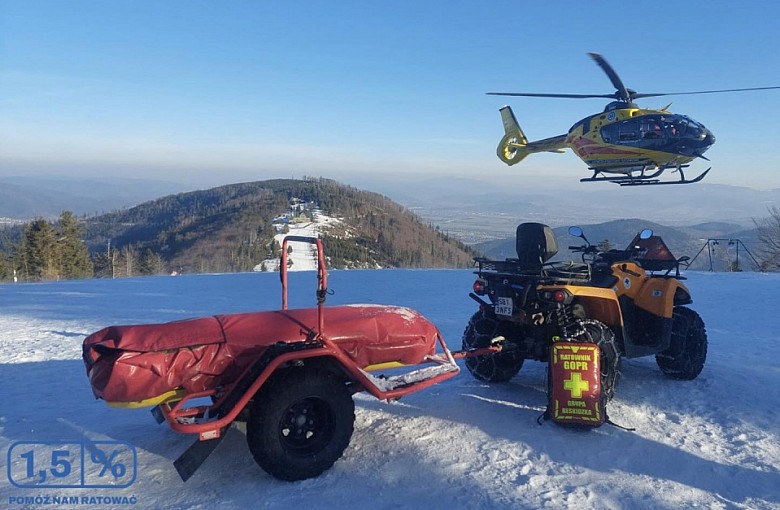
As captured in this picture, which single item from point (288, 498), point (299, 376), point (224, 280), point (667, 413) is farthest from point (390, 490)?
point (224, 280)

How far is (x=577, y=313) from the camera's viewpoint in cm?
A: 536

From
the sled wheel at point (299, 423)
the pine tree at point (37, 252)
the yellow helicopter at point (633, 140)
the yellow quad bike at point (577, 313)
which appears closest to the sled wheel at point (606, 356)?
the yellow quad bike at point (577, 313)

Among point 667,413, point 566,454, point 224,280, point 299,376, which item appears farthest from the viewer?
point 224,280

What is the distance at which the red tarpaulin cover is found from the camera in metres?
3.48

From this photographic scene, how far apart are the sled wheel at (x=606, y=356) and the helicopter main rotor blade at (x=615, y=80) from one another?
8834 millimetres

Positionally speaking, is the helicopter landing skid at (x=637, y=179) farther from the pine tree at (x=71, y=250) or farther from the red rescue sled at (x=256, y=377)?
the pine tree at (x=71, y=250)

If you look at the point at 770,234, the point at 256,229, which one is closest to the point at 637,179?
the point at 770,234

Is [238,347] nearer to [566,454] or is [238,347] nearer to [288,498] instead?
[288,498]

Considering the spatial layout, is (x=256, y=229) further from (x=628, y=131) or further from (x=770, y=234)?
(x=628, y=131)

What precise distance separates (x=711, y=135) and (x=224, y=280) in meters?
14.0

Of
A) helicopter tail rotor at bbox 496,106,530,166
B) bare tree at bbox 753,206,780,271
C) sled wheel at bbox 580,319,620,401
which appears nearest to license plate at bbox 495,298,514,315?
sled wheel at bbox 580,319,620,401

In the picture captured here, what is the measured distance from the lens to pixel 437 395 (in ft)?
18.1

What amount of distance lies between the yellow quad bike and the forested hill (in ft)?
146

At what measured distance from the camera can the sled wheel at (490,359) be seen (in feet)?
19.1
